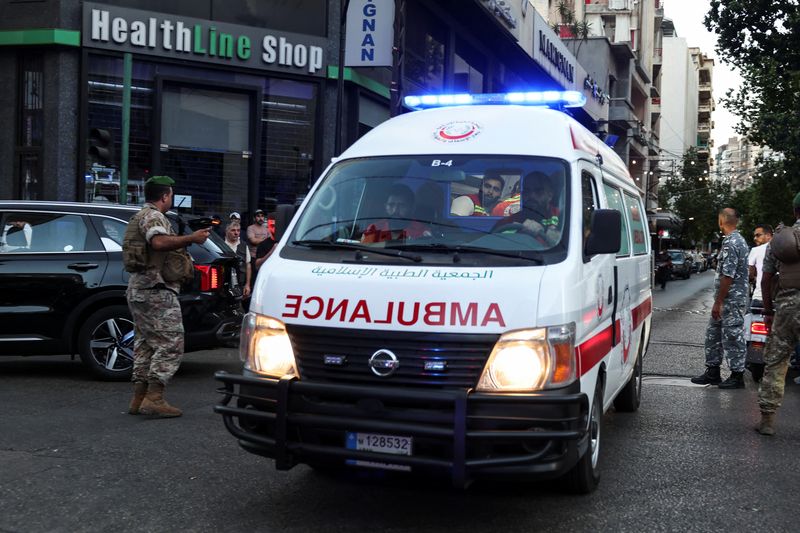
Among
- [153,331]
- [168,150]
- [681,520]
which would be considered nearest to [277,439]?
[681,520]

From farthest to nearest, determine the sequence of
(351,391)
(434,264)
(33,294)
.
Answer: (33,294) < (434,264) < (351,391)

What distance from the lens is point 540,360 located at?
4445mm

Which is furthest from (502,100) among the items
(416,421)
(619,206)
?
(416,421)

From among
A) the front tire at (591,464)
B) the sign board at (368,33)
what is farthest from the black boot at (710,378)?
the sign board at (368,33)

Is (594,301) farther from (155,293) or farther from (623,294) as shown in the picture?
(155,293)

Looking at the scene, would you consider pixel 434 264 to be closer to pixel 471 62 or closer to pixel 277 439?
pixel 277 439

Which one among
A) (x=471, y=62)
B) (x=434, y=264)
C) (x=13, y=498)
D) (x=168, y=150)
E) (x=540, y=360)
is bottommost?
(x=13, y=498)

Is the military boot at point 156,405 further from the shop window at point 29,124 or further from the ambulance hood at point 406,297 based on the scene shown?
the shop window at point 29,124

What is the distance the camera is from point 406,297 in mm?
4543

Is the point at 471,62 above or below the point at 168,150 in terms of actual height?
above

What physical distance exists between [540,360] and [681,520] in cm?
128

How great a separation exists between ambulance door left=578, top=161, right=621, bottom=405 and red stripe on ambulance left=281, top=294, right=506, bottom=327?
0.60 m

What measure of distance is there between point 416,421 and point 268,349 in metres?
0.89

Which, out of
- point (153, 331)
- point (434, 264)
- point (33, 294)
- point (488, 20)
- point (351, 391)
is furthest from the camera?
point (488, 20)
